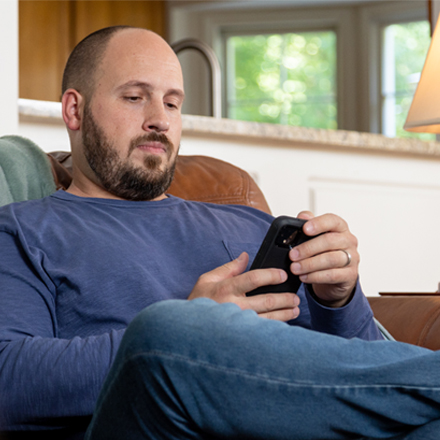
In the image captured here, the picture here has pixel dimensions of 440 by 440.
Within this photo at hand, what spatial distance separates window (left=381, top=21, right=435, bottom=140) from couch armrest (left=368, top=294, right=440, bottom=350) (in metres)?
4.28

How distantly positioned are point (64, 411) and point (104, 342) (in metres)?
0.09

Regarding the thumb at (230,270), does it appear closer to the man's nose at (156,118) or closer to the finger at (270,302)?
the finger at (270,302)

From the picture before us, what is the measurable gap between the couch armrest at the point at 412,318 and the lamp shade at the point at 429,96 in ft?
1.39

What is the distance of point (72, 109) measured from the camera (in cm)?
125

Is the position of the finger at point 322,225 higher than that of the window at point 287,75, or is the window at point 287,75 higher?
the window at point 287,75

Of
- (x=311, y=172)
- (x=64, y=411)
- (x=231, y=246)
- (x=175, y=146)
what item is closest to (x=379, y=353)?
(x=64, y=411)

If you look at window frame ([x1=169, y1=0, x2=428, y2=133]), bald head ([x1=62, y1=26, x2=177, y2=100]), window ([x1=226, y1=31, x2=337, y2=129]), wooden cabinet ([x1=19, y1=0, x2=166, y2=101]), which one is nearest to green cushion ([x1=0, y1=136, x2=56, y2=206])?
bald head ([x1=62, y1=26, x2=177, y2=100])

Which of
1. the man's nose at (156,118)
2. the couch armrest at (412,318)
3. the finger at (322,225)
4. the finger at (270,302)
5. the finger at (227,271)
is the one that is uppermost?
the man's nose at (156,118)

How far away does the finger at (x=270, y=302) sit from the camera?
2.75ft

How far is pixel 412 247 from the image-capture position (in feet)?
7.29

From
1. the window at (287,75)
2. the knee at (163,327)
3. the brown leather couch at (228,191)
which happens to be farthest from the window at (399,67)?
the knee at (163,327)

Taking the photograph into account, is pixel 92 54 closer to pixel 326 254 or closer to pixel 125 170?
pixel 125 170

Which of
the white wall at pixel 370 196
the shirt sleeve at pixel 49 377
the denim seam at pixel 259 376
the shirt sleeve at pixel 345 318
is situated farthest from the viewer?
the white wall at pixel 370 196

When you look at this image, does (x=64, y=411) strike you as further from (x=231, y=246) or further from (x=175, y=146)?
(x=175, y=146)
